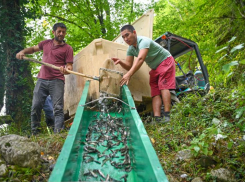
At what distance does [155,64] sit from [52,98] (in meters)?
2.29

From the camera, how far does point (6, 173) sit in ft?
7.29

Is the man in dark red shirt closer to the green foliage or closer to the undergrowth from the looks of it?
the undergrowth

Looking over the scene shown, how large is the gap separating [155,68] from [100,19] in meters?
8.76

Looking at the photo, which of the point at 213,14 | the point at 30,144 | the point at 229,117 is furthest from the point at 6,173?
the point at 213,14

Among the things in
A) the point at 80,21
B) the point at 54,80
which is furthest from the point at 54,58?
the point at 80,21

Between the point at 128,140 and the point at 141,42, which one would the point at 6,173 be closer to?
the point at 128,140

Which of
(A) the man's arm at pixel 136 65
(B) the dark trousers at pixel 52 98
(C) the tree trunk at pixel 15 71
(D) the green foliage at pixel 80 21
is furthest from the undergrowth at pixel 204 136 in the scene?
(D) the green foliage at pixel 80 21

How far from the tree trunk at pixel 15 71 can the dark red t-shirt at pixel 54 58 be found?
1.56 metres

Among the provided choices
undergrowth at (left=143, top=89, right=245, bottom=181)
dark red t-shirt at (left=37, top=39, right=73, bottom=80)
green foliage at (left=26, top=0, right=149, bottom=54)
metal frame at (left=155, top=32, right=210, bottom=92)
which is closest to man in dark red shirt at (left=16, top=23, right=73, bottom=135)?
dark red t-shirt at (left=37, top=39, right=73, bottom=80)

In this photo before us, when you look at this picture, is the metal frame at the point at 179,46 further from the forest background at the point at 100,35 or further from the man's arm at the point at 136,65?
the man's arm at the point at 136,65

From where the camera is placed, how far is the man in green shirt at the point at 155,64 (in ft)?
14.4

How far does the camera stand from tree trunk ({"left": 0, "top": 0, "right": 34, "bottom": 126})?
224 inches

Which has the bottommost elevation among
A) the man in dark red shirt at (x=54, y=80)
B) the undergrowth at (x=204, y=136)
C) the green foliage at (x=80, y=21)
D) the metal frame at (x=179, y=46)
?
the undergrowth at (x=204, y=136)

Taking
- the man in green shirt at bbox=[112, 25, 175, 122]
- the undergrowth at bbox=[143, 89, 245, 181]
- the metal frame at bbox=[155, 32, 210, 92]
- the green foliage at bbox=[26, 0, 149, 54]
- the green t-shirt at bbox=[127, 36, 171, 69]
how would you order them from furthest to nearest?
the green foliage at bbox=[26, 0, 149, 54] → the metal frame at bbox=[155, 32, 210, 92] → the green t-shirt at bbox=[127, 36, 171, 69] → the man in green shirt at bbox=[112, 25, 175, 122] → the undergrowth at bbox=[143, 89, 245, 181]
